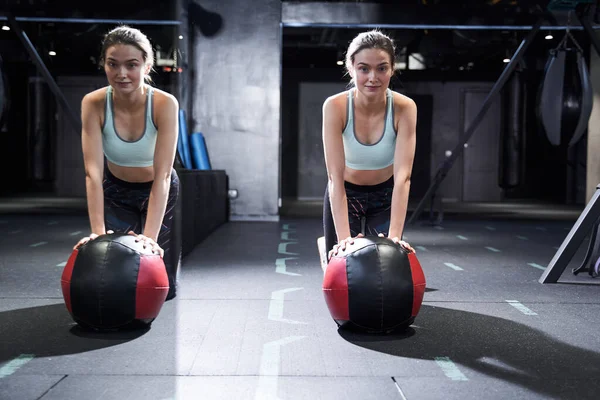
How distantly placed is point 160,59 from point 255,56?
278 inches

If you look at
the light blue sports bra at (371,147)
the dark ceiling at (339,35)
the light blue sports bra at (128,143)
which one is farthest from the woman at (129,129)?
the dark ceiling at (339,35)

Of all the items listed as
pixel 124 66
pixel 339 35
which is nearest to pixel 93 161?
pixel 124 66

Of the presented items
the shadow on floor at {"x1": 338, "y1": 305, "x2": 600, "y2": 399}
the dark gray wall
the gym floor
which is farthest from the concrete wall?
the shadow on floor at {"x1": 338, "y1": 305, "x2": 600, "y2": 399}

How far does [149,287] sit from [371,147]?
134 centimetres

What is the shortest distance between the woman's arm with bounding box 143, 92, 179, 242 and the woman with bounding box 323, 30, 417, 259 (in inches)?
32.6

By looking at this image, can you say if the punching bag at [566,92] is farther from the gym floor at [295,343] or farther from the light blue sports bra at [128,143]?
the light blue sports bra at [128,143]

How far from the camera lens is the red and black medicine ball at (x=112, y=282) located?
3148 millimetres

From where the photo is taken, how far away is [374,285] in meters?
3.15

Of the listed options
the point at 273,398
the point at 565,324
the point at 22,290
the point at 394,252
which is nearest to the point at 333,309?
the point at 394,252

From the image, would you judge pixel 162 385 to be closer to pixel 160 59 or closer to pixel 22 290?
pixel 22 290

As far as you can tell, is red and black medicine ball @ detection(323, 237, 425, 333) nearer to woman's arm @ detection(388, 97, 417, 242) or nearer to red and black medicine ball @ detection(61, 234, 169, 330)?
woman's arm @ detection(388, 97, 417, 242)

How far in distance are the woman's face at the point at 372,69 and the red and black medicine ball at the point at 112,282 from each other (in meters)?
1.37

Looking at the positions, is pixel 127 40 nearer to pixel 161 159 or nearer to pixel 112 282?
pixel 161 159

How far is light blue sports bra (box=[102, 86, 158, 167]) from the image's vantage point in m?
3.51
